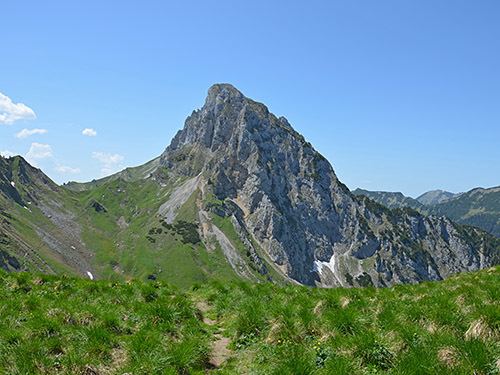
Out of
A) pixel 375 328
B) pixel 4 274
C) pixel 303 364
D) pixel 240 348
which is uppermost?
pixel 375 328

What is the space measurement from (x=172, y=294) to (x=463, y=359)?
53.2 feet

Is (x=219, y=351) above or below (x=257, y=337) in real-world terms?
below

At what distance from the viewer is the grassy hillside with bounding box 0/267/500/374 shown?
9.59 m

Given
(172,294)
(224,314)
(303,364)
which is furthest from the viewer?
(172,294)

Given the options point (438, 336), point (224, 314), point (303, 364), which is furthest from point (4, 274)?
point (438, 336)

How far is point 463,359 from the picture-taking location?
8.89 metres

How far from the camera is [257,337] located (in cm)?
1357

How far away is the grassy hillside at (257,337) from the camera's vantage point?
9586mm

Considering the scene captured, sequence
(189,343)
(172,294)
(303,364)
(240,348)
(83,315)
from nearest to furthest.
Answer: (303,364), (189,343), (240,348), (83,315), (172,294)

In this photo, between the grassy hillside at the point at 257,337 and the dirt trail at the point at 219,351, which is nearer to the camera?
the grassy hillside at the point at 257,337

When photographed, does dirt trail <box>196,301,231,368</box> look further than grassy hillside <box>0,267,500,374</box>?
Yes

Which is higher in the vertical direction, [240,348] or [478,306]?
[478,306]

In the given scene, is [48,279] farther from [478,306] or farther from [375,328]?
[478,306]

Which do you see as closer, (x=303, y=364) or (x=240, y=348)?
(x=303, y=364)
